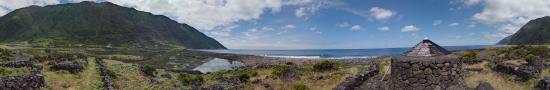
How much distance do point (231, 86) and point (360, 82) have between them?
12.3 meters

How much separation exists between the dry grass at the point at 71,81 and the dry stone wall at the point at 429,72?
23088mm

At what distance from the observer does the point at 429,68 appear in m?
12.5

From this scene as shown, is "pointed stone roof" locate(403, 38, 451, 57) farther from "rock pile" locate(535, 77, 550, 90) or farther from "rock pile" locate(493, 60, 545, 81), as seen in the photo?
"rock pile" locate(493, 60, 545, 81)

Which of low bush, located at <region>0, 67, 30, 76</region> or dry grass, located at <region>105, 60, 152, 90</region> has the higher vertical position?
low bush, located at <region>0, 67, 30, 76</region>

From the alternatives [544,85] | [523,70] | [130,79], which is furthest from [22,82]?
[523,70]

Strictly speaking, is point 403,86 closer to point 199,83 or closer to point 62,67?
point 199,83

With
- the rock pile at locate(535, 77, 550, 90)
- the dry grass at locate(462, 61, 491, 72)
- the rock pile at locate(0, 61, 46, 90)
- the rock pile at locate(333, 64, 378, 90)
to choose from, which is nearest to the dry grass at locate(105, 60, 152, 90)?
the rock pile at locate(0, 61, 46, 90)

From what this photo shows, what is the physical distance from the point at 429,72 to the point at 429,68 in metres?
0.10

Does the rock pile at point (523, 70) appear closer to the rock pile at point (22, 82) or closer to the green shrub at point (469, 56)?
the green shrub at point (469, 56)

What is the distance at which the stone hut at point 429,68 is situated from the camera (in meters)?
12.5

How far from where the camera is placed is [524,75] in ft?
88.5

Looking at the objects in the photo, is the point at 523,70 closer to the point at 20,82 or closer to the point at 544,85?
→ the point at 544,85

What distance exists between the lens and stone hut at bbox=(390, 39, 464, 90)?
12.5 metres

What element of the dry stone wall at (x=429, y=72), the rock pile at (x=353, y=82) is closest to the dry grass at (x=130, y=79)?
the rock pile at (x=353, y=82)
